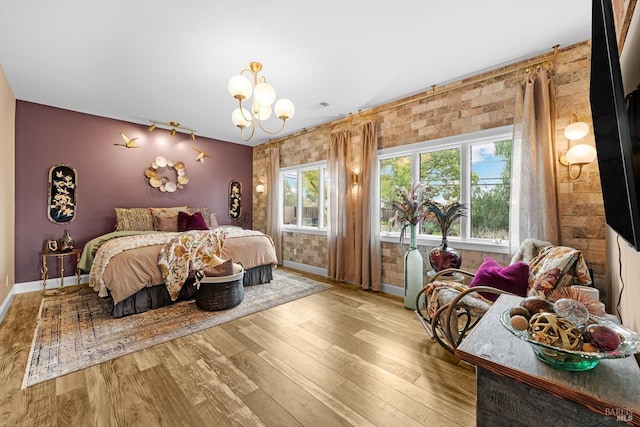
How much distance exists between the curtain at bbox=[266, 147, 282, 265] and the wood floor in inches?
113

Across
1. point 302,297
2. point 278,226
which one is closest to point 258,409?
point 302,297

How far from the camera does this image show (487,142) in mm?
3039

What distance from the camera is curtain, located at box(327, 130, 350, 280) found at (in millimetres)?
4277

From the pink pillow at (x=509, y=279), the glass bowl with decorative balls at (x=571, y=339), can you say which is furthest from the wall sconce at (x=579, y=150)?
the glass bowl with decorative balls at (x=571, y=339)

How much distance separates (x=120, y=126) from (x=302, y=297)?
4.24 m

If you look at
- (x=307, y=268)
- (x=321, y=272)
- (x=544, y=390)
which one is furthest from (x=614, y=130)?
(x=307, y=268)

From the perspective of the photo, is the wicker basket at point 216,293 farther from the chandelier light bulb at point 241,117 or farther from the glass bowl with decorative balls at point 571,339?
the glass bowl with decorative balls at point 571,339

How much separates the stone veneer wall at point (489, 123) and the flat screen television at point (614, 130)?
1708 mm

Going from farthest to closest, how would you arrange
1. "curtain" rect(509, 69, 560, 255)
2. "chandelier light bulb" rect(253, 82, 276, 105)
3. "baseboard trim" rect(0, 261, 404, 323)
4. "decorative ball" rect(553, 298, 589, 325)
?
"baseboard trim" rect(0, 261, 404, 323) < "curtain" rect(509, 69, 560, 255) < "chandelier light bulb" rect(253, 82, 276, 105) < "decorative ball" rect(553, 298, 589, 325)

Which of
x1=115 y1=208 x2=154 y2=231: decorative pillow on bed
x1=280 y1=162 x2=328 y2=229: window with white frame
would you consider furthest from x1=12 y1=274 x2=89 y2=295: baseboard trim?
x1=280 y1=162 x2=328 y2=229: window with white frame

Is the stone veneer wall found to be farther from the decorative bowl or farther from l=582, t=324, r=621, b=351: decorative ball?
l=582, t=324, r=621, b=351: decorative ball

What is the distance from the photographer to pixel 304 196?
17.7 feet

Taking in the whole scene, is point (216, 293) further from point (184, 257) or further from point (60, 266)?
point (60, 266)

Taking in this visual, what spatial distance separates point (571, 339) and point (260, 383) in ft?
5.85
